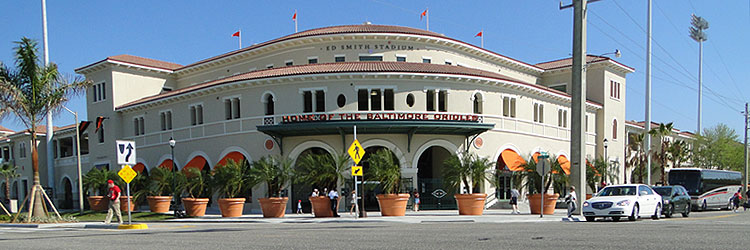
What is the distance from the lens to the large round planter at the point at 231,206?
1112 inches

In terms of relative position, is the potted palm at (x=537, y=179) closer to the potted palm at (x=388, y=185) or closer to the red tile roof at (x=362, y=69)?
the red tile roof at (x=362, y=69)

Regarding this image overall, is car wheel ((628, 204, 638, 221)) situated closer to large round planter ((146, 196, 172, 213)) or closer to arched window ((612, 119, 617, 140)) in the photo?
large round planter ((146, 196, 172, 213))

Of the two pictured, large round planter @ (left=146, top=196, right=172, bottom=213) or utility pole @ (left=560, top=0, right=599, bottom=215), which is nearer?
A: utility pole @ (left=560, top=0, right=599, bottom=215)

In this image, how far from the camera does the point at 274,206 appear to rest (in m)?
27.6

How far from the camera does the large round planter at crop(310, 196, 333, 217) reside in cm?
2694

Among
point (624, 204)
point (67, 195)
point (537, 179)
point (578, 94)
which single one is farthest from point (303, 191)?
point (67, 195)

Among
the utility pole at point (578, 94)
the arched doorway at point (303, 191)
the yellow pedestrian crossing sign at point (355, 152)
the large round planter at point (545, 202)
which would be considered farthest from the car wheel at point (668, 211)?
the arched doorway at point (303, 191)

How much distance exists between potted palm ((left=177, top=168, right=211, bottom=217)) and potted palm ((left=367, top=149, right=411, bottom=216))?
28.9 feet

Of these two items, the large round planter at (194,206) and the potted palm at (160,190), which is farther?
the potted palm at (160,190)

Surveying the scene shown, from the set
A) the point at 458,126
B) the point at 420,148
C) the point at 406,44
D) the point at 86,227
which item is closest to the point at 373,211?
the point at 420,148

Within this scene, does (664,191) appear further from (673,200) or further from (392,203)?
(392,203)

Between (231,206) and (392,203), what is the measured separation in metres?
7.84

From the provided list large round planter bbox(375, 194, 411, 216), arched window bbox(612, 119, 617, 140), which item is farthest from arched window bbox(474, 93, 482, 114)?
arched window bbox(612, 119, 617, 140)

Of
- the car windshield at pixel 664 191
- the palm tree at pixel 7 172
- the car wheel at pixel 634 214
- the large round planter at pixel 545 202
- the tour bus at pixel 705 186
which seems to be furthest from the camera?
the palm tree at pixel 7 172
